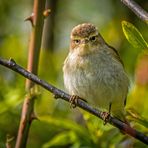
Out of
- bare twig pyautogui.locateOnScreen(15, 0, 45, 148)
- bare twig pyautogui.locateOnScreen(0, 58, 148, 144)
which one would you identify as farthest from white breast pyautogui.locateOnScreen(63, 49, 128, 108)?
bare twig pyautogui.locateOnScreen(0, 58, 148, 144)

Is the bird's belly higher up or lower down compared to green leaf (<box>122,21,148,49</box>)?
higher up

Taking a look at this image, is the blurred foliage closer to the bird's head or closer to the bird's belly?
the bird's belly

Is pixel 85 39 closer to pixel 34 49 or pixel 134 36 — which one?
pixel 34 49

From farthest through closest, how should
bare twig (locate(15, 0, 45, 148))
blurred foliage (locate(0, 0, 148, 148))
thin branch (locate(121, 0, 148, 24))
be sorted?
blurred foliage (locate(0, 0, 148, 148)), bare twig (locate(15, 0, 45, 148)), thin branch (locate(121, 0, 148, 24))

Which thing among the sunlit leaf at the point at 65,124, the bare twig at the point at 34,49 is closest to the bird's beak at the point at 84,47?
the sunlit leaf at the point at 65,124

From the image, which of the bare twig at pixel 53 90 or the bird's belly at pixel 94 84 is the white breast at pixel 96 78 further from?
the bare twig at pixel 53 90

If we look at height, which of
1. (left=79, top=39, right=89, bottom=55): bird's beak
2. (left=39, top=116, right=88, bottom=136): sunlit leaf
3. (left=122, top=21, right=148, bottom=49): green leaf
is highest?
(left=79, top=39, right=89, bottom=55): bird's beak

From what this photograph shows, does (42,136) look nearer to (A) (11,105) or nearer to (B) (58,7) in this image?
(A) (11,105)
